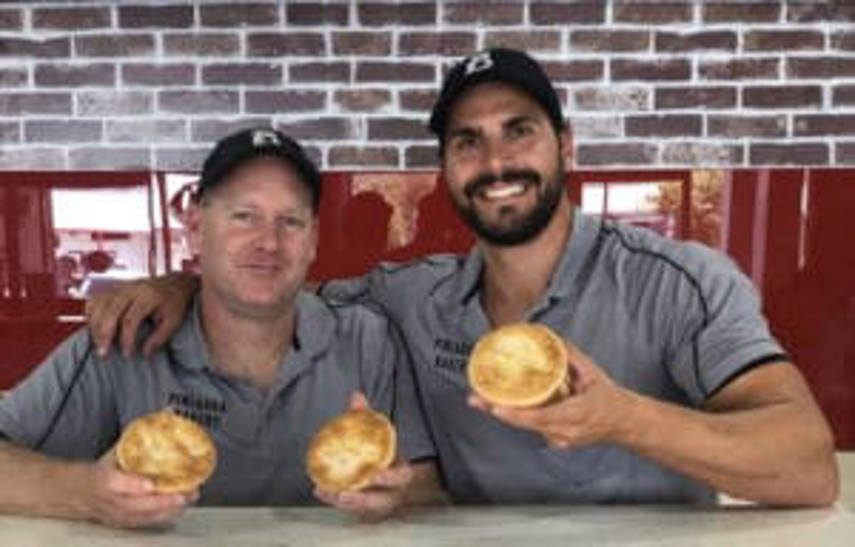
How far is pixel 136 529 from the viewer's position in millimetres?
1362

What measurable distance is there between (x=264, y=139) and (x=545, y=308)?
0.49 metres

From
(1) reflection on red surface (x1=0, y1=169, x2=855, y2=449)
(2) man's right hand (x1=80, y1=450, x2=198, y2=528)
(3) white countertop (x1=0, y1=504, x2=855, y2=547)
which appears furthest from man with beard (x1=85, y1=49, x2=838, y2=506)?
(1) reflection on red surface (x1=0, y1=169, x2=855, y2=449)

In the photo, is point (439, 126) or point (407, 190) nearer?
point (439, 126)

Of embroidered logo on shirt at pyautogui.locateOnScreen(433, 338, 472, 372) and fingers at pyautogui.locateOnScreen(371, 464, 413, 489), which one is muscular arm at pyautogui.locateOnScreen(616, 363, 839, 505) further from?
embroidered logo on shirt at pyautogui.locateOnScreen(433, 338, 472, 372)

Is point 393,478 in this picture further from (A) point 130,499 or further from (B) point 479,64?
(B) point 479,64

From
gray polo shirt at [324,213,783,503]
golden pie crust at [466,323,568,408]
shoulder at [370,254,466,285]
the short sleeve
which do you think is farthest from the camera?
shoulder at [370,254,466,285]

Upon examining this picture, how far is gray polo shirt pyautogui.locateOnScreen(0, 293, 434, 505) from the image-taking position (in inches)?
65.7

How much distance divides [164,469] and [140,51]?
1.57 meters

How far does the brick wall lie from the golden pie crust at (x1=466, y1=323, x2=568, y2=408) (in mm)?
1439

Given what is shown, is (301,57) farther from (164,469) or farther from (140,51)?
(164,469)

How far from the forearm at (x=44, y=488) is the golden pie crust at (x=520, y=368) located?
498 mm

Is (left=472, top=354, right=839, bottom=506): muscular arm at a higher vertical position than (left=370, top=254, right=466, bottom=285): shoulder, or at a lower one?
lower

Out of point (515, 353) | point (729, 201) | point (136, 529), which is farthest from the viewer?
point (729, 201)

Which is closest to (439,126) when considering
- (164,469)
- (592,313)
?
(592,313)
